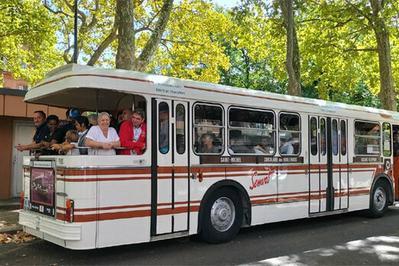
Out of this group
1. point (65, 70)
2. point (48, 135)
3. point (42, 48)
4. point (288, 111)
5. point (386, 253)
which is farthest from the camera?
point (42, 48)

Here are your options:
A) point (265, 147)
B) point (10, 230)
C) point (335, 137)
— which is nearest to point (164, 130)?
point (265, 147)

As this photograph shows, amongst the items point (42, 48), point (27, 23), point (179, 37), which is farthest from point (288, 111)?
point (42, 48)

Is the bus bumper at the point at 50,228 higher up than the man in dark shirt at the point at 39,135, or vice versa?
the man in dark shirt at the point at 39,135

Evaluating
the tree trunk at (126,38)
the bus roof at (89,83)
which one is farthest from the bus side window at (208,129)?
the tree trunk at (126,38)

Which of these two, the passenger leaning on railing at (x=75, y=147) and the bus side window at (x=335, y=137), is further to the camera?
the bus side window at (x=335, y=137)

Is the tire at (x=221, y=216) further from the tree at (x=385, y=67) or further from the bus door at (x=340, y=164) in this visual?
the tree at (x=385, y=67)

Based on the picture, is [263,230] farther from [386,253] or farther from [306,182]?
[386,253]

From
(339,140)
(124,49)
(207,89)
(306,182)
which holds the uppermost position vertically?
(124,49)

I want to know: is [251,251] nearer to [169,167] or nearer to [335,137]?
[169,167]

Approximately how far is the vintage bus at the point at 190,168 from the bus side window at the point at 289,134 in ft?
0.07

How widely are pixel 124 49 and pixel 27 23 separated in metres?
8.14

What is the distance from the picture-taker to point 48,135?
8.77m

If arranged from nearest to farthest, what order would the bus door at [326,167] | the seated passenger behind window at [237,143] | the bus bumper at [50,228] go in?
the bus bumper at [50,228], the seated passenger behind window at [237,143], the bus door at [326,167]

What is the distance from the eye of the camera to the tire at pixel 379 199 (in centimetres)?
1216
